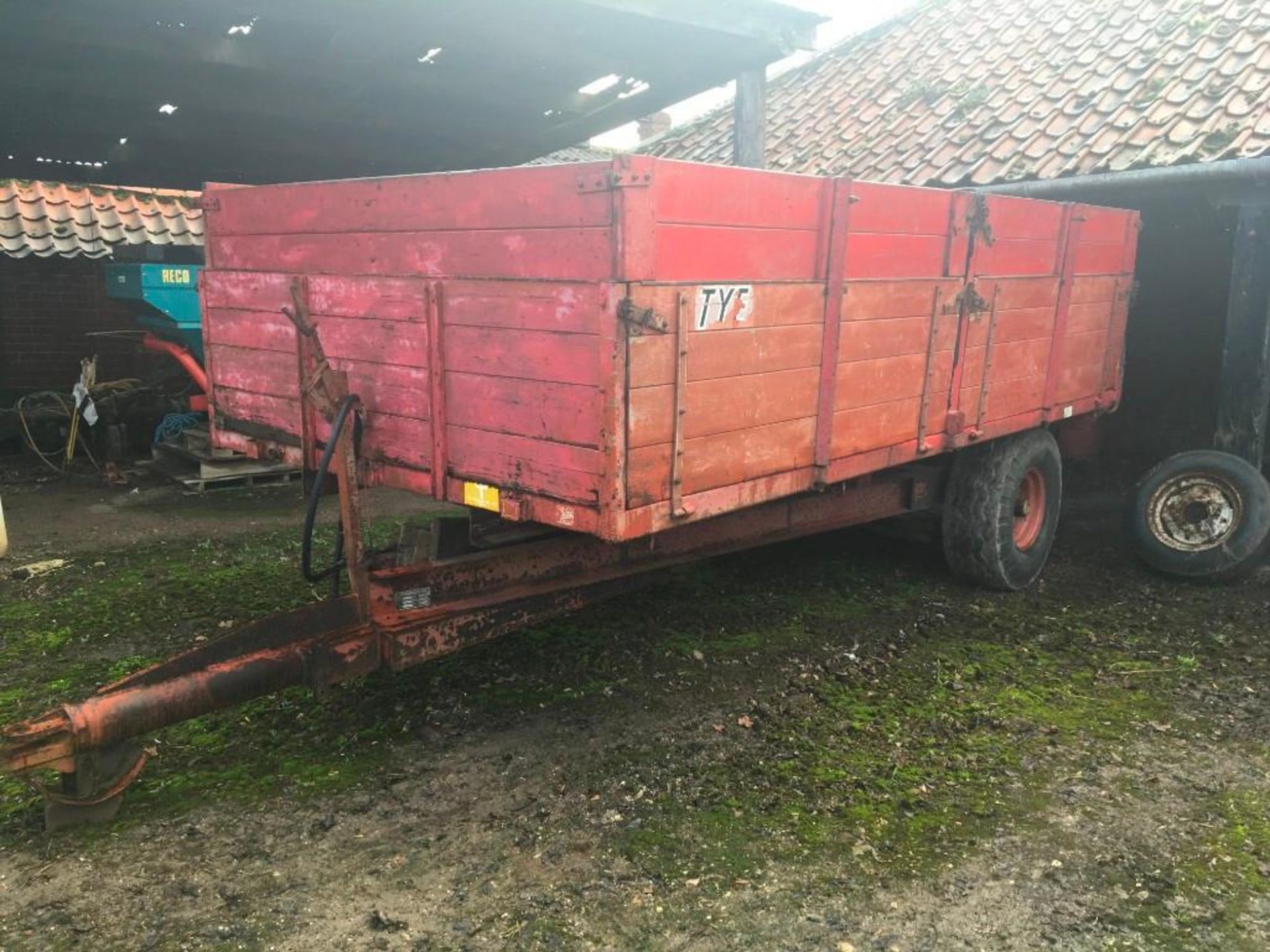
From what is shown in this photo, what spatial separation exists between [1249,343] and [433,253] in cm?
569

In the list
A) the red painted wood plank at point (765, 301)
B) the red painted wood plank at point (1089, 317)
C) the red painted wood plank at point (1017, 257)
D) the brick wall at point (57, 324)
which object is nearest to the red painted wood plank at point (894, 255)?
the red painted wood plank at point (765, 301)

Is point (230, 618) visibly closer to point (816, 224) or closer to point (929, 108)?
point (816, 224)

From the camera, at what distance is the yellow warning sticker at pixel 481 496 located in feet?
11.0

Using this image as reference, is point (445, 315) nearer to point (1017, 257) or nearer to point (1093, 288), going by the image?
point (1017, 257)

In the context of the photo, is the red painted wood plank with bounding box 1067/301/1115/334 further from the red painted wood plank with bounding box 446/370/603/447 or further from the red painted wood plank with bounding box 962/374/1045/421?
the red painted wood plank with bounding box 446/370/603/447

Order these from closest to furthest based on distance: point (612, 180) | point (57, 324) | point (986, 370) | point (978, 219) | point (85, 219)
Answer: point (612, 180), point (978, 219), point (986, 370), point (85, 219), point (57, 324)

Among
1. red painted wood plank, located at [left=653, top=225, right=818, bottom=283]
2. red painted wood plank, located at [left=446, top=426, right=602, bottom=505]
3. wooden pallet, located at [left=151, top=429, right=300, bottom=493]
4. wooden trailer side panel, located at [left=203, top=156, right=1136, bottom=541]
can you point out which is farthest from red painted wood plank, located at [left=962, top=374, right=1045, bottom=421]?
wooden pallet, located at [left=151, top=429, right=300, bottom=493]

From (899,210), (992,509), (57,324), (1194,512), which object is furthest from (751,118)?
(57,324)

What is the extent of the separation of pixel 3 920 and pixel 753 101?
743 centimetres

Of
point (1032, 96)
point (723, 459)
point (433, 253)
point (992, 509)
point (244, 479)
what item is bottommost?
point (244, 479)

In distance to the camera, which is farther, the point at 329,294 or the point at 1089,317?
the point at 1089,317

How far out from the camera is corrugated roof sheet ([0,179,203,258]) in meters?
8.90

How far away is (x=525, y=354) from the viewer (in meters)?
3.16

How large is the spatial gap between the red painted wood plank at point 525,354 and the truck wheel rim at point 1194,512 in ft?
15.2
